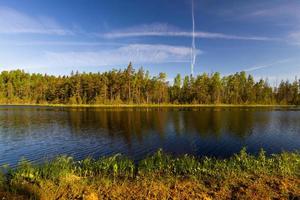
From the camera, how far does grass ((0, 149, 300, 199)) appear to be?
32.1 ft

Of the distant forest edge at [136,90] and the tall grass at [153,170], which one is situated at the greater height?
the distant forest edge at [136,90]

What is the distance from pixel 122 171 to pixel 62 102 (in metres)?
128

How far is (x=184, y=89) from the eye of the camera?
136 metres

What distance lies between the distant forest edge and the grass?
10392cm

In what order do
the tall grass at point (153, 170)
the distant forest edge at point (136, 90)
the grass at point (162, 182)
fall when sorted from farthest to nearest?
1. the distant forest edge at point (136, 90)
2. the tall grass at point (153, 170)
3. the grass at point (162, 182)

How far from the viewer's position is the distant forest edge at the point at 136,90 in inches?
4744

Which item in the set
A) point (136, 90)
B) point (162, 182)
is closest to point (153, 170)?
point (162, 182)

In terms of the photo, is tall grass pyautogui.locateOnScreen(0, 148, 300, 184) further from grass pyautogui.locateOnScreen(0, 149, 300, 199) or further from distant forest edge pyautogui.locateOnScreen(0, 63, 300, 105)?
distant forest edge pyautogui.locateOnScreen(0, 63, 300, 105)

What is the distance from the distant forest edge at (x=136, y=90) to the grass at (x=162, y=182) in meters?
104

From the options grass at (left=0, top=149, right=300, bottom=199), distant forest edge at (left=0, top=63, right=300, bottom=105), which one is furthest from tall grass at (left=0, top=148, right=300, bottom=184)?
distant forest edge at (left=0, top=63, right=300, bottom=105)

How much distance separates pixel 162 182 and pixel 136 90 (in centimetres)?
10976

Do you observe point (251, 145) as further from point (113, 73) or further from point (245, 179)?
point (113, 73)

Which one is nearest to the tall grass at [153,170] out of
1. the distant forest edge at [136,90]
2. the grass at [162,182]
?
the grass at [162,182]

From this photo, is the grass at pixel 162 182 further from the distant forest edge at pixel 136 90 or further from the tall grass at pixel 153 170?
the distant forest edge at pixel 136 90
